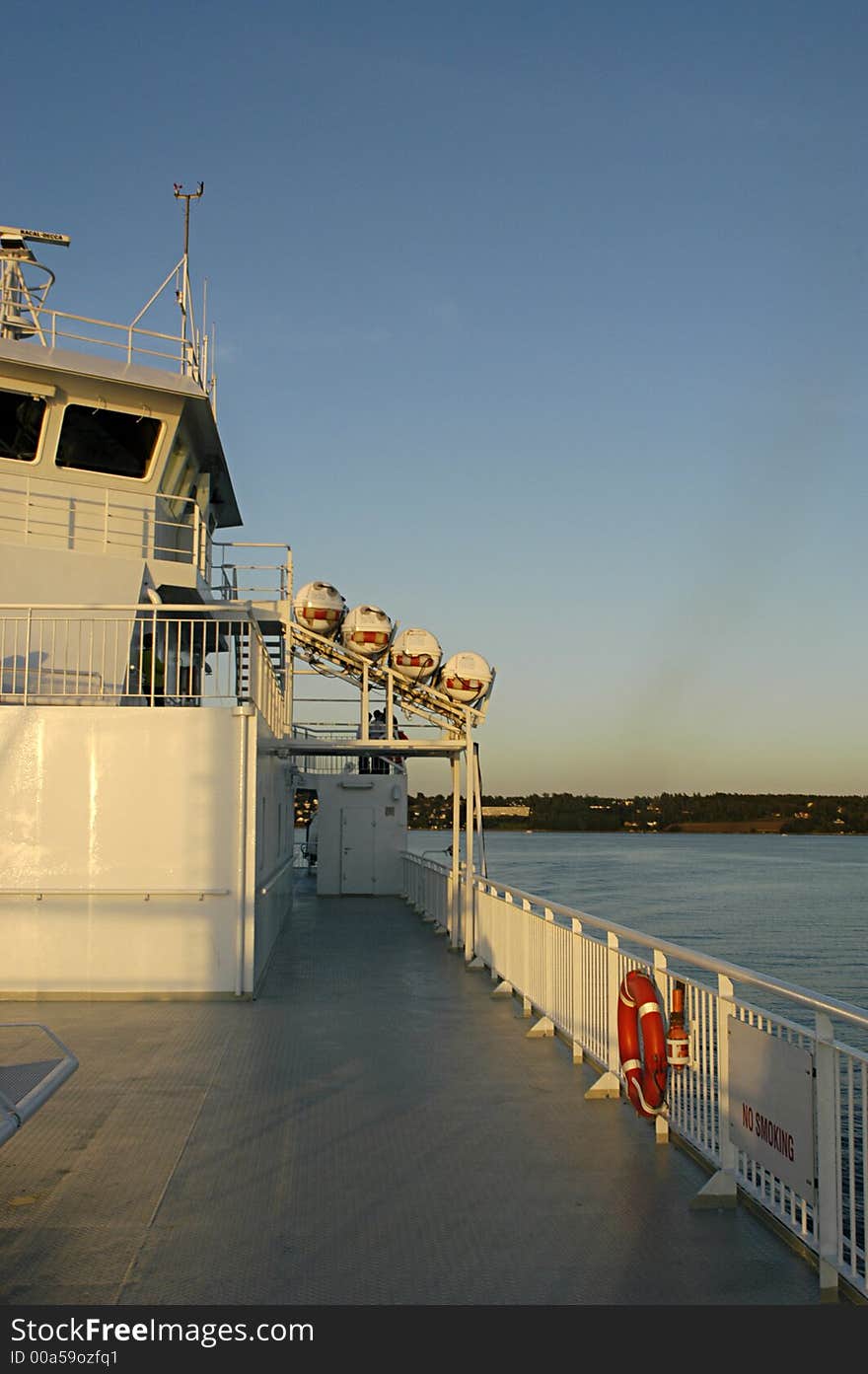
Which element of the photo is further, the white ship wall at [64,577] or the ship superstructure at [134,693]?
the white ship wall at [64,577]

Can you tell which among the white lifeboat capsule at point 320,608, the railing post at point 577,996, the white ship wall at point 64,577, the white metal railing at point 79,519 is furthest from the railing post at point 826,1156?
the white lifeboat capsule at point 320,608

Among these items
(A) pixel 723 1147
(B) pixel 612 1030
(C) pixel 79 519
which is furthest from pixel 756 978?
(C) pixel 79 519

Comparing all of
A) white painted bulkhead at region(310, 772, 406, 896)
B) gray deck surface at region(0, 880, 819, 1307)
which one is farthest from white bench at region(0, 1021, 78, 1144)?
white painted bulkhead at region(310, 772, 406, 896)

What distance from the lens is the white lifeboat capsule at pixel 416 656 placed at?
57.5 feet

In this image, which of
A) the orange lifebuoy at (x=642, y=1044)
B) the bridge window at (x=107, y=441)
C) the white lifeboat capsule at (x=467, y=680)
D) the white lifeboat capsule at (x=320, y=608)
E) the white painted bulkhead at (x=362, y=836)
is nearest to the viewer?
the orange lifebuoy at (x=642, y=1044)

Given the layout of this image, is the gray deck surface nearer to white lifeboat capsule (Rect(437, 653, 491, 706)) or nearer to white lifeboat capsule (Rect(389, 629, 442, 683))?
white lifeboat capsule (Rect(437, 653, 491, 706))

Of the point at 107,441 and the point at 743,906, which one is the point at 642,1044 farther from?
the point at 743,906

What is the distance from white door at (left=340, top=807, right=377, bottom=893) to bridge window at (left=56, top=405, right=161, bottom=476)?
1022 cm

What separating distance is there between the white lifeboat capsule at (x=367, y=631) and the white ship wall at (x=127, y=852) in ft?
23.2

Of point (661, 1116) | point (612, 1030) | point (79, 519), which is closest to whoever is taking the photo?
point (661, 1116)

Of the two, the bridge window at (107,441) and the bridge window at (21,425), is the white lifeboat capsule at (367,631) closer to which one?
the bridge window at (107,441)

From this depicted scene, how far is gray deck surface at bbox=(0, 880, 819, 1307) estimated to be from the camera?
13.6 ft

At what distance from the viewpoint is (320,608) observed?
59.2ft

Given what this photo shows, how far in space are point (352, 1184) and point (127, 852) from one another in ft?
19.2
